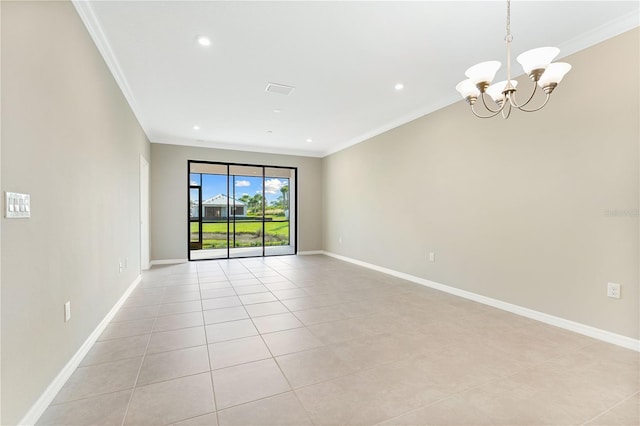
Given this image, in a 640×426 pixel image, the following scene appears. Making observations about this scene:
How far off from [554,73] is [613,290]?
6.65ft

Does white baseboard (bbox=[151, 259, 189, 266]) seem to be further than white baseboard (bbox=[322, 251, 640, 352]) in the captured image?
Yes

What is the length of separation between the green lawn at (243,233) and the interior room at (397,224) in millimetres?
2641

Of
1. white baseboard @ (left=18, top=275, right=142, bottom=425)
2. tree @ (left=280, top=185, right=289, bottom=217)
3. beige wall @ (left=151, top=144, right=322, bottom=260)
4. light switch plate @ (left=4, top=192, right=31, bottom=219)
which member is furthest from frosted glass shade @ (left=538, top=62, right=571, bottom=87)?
tree @ (left=280, top=185, right=289, bottom=217)

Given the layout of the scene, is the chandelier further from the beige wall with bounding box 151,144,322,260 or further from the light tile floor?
the beige wall with bounding box 151,144,322,260

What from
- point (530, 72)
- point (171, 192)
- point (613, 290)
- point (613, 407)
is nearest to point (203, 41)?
point (530, 72)

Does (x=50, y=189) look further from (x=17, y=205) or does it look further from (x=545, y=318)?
(x=545, y=318)

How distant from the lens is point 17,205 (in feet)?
4.66

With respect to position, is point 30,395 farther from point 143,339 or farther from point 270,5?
point 270,5

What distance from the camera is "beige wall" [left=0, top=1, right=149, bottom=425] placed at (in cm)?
138

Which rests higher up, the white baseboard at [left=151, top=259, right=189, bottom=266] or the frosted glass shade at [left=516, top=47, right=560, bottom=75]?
the frosted glass shade at [left=516, top=47, right=560, bottom=75]

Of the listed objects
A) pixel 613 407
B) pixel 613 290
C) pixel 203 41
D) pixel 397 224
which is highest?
pixel 203 41

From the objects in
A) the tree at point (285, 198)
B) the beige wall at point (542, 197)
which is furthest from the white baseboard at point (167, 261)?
the beige wall at point (542, 197)

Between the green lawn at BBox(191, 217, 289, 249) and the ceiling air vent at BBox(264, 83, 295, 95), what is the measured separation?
178 inches

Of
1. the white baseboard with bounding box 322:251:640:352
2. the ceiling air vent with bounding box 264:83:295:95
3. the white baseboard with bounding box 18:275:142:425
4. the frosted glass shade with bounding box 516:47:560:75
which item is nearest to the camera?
the white baseboard with bounding box 18:275:142:425
